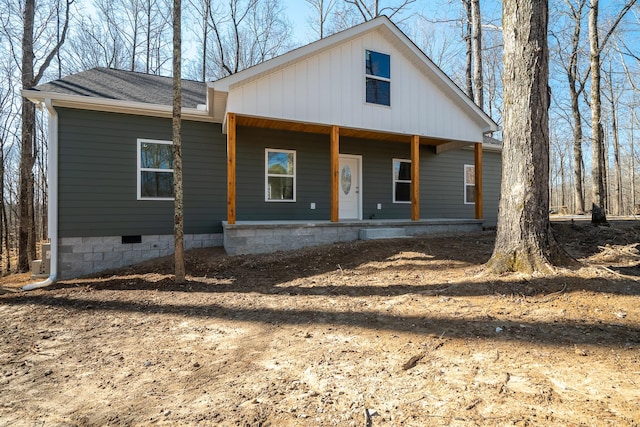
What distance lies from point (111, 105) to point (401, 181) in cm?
790

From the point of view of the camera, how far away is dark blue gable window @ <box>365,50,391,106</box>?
823 centimetres

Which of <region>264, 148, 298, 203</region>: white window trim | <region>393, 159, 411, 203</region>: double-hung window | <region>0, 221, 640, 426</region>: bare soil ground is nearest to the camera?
<region>0, 221, 640, 426</region>: bare soil ground

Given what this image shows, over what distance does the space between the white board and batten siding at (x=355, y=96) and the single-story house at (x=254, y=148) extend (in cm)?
3

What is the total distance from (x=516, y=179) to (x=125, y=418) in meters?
4.50

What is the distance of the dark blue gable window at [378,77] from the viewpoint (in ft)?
27.0

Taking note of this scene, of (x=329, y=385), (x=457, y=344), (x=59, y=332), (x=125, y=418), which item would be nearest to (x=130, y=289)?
(x=59, y=332)

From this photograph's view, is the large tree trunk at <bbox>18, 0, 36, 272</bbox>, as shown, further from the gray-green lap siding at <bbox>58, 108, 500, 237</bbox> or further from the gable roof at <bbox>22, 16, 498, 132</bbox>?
the gray-green lap siding at <bbox>58, 108, 500, 237</bbox>

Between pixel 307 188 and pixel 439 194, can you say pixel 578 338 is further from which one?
pixel 439 194

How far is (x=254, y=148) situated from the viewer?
8.48 meters

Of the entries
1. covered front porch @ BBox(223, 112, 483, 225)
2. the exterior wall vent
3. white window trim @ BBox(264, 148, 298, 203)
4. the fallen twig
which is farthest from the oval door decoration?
the fallen twig

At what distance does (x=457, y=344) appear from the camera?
2.62m

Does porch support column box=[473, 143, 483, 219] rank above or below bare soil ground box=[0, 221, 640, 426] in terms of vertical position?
above

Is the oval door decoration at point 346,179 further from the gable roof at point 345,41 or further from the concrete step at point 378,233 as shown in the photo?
the gable roof at point 345,41

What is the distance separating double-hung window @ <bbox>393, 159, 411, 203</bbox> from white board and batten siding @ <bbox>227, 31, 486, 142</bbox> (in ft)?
5.53
